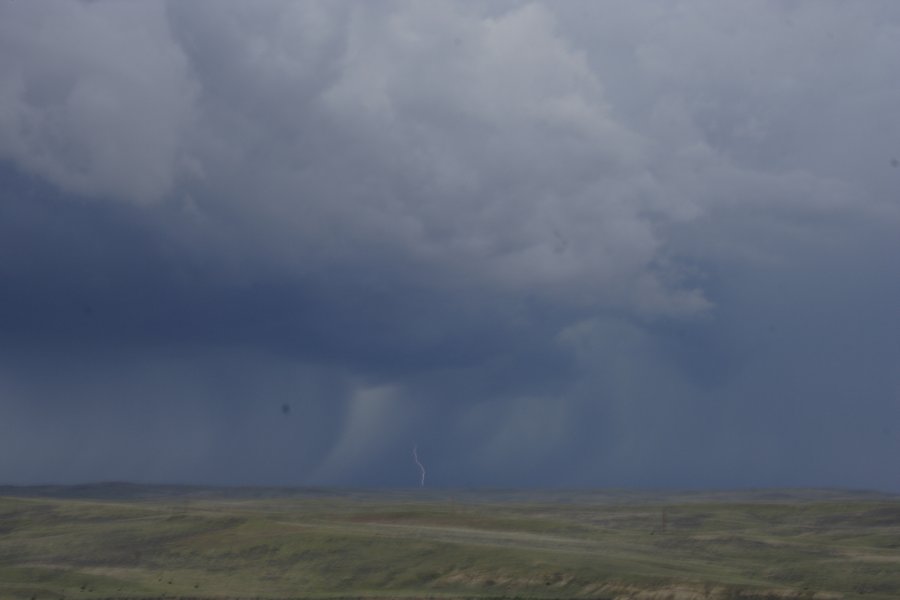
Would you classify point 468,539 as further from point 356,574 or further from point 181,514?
point 181,514

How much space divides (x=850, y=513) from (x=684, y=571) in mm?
65424

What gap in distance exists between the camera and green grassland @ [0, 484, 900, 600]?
64375 millimetres

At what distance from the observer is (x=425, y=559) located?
242 feet

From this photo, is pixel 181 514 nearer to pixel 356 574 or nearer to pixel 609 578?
pixel 356 574

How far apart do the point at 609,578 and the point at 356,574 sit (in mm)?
16980

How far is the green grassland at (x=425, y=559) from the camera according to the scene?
6438 cm

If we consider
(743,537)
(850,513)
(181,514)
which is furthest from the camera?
(850,513)

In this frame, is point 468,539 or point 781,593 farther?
point 468,539

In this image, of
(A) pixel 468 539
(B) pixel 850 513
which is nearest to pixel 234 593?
(A) pixel 468 539

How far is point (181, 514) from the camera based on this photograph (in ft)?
336

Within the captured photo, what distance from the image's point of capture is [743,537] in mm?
92312

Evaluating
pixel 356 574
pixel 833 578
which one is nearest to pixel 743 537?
pixel 833 578

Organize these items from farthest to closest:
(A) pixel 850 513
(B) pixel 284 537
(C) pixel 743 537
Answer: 1. (A) pixel 850 513
2. (C) pixel 743 537
3. (B) pixel 284 537

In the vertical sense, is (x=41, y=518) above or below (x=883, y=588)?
above
